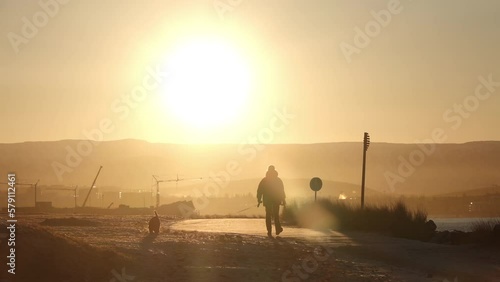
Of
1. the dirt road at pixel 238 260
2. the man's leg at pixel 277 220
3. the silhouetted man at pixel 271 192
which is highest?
the silhouetted man at pixel 271 192

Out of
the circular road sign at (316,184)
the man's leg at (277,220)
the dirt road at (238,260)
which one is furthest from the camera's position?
the circular road sign at (316,184)

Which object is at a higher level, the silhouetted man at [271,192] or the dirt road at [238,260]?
the silhouetted man at [271,192]

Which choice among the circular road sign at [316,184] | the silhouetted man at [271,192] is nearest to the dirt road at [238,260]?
the silhouetted man at [271,192]

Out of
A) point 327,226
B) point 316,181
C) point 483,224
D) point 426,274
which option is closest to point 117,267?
point 426,274

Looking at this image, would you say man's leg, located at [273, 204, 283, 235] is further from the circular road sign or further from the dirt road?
the circular road sign

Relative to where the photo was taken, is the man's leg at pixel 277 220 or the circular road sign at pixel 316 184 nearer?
the man's leg at pixel 277 220

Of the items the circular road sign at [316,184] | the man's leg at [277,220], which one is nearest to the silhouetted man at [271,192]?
the man's leg at [277,220]

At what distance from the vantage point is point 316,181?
1655 inches

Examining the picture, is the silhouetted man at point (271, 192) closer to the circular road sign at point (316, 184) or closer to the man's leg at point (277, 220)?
the man's leg at point (277, 220)

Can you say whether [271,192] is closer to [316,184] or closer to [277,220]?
[277,220]

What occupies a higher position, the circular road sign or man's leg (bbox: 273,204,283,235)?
the circular road sign

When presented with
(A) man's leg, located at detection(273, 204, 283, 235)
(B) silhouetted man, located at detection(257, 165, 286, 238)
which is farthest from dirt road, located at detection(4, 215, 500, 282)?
(B) silhouetted man, located at detection(257, 165, 286, 238)

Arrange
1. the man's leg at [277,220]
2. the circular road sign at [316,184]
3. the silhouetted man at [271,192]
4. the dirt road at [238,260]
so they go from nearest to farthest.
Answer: the dirt road at [238,260], the man's leg at [277,220], the silhouetted man at [271,192], the circular road sign at [316,184]

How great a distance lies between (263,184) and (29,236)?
14287 millimetres
